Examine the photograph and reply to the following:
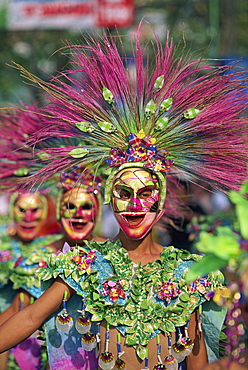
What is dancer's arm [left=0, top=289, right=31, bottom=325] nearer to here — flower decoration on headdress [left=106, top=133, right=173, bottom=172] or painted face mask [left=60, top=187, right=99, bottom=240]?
painted face mask [left=60, top=187, right=99, bottom=240]

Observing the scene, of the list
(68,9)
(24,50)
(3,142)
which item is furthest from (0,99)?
(3,142)

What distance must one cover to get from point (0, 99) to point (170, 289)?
9.60 m

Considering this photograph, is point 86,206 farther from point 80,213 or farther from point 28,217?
point 28,217

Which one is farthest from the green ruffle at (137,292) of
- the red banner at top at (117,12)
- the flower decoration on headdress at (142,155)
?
the red banner at top at (117,12)

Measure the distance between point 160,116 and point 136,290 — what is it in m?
0.95

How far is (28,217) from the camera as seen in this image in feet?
17.1

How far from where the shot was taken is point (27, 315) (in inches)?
120

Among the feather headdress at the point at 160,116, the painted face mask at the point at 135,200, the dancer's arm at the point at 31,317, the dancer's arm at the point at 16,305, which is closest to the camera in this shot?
the dancer's arm at the point at 31,317

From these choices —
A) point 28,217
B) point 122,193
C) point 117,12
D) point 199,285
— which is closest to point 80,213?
point 28,217

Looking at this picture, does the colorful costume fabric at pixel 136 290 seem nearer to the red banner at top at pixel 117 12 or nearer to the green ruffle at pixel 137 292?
the green ruffle at pixel 137 292

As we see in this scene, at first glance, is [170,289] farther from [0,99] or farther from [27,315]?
[0,99]

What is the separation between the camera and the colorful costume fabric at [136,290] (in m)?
3.05

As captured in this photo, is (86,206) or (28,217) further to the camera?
(28,217)

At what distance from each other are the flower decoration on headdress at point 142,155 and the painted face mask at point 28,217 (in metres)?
2.03
